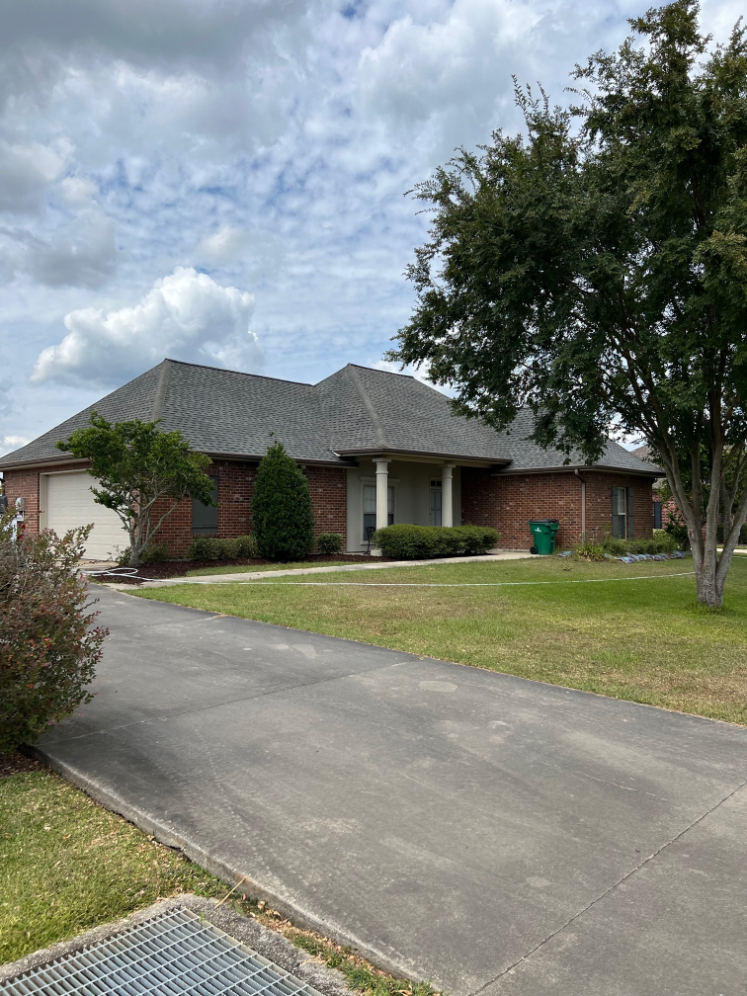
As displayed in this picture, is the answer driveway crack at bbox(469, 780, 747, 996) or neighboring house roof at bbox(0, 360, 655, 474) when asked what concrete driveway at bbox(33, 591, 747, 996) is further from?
neighboring house roof at bbox(0, 360, 655, 474)

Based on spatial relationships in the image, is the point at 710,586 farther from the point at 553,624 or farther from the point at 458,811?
the point at 458,811

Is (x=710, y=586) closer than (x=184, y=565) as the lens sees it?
Yes

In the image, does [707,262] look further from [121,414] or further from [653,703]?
[121,414]

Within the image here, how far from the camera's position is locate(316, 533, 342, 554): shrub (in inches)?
774

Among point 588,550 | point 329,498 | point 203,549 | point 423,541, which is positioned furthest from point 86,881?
point 588,550

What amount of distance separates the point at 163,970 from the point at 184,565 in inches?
563

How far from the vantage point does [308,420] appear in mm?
22453

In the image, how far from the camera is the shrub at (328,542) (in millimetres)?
19656

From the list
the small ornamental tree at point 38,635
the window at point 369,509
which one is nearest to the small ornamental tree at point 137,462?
the window at point 369,509

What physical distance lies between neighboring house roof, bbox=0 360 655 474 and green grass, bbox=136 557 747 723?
19.6 ft

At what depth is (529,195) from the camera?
380 inches

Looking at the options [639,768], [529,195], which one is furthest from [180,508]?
[639,768]

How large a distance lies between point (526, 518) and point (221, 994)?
2156 cm

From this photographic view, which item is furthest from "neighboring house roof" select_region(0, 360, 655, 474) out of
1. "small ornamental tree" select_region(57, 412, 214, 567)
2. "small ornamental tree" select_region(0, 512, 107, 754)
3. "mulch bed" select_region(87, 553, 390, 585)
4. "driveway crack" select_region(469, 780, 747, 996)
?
"driveway crack" select_region(469, 780, 747, 996)
